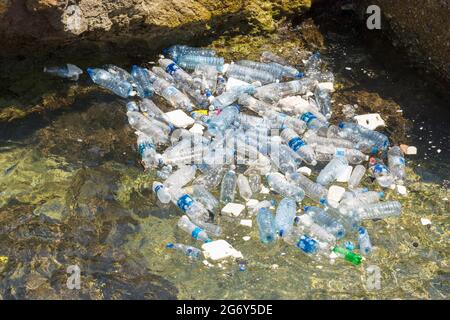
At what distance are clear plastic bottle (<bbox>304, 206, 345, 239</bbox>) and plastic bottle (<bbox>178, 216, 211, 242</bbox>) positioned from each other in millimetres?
761

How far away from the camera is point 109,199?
4488 mm

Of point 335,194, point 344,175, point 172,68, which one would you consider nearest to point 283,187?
point 335,194

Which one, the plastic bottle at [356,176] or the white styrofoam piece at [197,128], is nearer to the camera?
the plastic bottle at [356,176]

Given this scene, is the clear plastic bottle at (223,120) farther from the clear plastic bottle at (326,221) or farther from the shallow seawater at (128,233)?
the clear plastic bottle at (326,221)

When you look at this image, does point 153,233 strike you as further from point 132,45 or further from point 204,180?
point 132,45

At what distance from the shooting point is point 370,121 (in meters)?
5.40

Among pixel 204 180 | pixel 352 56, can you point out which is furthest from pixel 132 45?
pixel 352 56

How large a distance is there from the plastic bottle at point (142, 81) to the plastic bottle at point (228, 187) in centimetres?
118

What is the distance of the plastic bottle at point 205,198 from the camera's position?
4.55m

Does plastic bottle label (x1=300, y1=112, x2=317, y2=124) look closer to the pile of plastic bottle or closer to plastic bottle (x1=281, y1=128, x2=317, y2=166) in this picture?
the pile of plastic bottle

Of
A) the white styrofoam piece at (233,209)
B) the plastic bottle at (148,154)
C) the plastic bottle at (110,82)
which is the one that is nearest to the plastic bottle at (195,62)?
the plastic bottle at (110,82)

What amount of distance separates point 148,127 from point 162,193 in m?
0.78

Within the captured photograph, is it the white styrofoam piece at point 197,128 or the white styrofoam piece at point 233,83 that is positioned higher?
the white styrofoam piece at point 233,83

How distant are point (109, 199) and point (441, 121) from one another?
9.36 feet
